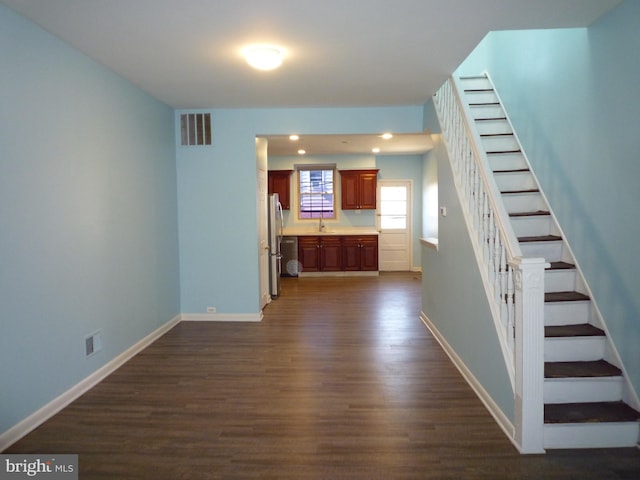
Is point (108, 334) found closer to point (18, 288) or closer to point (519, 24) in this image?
point (18, 288)

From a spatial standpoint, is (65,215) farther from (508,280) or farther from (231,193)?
(508,280)

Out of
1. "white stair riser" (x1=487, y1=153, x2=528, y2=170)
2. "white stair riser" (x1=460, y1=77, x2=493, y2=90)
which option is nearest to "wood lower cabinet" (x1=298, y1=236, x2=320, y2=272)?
"white stair riser" (x1=460, y1=77, x2=493, y2=90)

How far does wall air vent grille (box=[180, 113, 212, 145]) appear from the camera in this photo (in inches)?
203

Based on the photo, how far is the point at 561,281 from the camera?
3168mm

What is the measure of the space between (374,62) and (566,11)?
4.56 feet

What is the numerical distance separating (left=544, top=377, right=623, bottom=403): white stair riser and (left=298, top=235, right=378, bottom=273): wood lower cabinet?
20.2 ft

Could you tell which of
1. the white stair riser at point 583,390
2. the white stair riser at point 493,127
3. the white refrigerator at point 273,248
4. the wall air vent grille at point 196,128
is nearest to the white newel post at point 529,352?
the white stair riser at point 583,390

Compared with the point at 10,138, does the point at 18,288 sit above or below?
below

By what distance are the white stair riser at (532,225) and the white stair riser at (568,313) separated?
31.4 inches

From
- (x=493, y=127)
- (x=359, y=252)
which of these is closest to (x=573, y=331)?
(x=493, y=127)

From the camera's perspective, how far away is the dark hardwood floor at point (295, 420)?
224 cm

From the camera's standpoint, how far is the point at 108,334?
11.8ft

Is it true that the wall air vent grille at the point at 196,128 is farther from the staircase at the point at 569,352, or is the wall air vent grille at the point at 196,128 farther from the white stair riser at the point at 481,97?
the staircase at the point at 569,352

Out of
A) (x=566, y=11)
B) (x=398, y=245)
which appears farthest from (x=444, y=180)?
(x=398, y=245)
